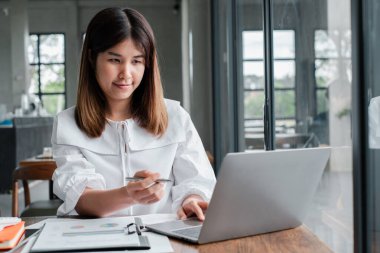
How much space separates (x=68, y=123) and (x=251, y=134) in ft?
7.07

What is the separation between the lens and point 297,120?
2652 mm

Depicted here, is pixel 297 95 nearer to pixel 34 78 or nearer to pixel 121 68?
pixel 121 68

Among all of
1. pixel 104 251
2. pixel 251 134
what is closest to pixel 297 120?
pixel 251 134

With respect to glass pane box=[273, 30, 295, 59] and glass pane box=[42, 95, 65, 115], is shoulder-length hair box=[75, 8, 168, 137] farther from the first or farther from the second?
glass pane box=[42, 95, 65, 115]

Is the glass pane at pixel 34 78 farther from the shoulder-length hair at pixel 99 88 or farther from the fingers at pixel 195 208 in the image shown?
the fingers at pixel 195 208

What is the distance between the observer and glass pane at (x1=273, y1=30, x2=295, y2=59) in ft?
8.52

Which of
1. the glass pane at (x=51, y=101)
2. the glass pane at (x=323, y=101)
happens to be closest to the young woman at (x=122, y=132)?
the glass pane at (x=323, y=101)

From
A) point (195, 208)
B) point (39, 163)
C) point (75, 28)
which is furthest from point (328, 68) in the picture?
point (75, 28)

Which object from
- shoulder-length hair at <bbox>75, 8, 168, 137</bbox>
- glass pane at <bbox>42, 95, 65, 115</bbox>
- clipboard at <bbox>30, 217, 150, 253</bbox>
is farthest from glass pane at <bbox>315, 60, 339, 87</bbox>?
glass pane at <bbox>42, 95, 65, 115</bbox>

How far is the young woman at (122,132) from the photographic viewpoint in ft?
4.56

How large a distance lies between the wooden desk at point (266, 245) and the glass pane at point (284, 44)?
1600mm

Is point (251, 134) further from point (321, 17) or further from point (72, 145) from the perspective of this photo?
point (72, 145)

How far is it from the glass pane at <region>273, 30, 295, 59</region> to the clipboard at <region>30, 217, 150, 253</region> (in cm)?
163

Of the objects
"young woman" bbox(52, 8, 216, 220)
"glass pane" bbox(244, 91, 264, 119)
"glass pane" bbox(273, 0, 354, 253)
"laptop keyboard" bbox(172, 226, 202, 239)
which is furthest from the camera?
"glass pane" bbox(244, 91, 264, 119)
